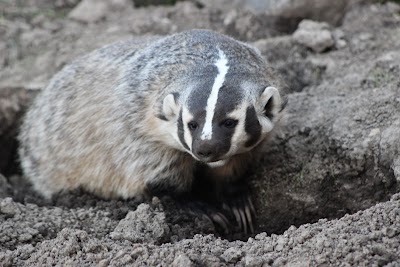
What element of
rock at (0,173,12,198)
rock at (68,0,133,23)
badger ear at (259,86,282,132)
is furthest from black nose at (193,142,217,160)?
rock at (68,0,133,23)

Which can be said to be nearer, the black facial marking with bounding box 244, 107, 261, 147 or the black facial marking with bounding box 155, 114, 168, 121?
the black facial marking with bounding box 244, 107, 261, 147

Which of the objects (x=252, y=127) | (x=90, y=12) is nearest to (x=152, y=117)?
(x=252, y=127)

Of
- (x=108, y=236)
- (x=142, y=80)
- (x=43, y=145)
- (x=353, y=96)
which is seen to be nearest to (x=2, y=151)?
(x=43, y=145)

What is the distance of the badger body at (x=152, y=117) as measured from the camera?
8.88ft

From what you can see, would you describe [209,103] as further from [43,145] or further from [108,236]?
[43,145]

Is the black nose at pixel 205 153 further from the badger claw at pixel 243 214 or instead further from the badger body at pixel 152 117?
the badger claw at pixel 243 214

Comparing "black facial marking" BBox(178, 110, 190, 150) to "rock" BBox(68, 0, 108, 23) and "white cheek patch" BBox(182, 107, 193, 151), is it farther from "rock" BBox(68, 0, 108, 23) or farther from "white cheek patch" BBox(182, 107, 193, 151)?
"rock" BBox(68, 0, 108, 23)

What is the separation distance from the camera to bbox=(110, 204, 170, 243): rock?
268 cm

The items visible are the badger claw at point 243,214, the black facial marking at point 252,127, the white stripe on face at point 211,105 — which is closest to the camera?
the white stripe on face at point 211,105

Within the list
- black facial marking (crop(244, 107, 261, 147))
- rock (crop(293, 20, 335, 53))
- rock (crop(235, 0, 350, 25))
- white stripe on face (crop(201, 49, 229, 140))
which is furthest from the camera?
rock (crop(235, 0, 350, 25))

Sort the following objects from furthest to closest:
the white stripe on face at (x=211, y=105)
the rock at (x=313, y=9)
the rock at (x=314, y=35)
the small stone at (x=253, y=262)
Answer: the rock at (x=313, y=9) → the rock at (x=314, y=35) → the white stripe on face at (x=211, y=105) → the small stone at (x=253, y=262)

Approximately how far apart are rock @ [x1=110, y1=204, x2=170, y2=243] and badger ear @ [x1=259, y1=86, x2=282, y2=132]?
52cm

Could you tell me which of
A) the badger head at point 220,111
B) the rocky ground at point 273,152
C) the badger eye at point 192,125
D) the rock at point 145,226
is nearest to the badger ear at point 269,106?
the badger head at point 220,111

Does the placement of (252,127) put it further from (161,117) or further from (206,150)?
(161,117)
